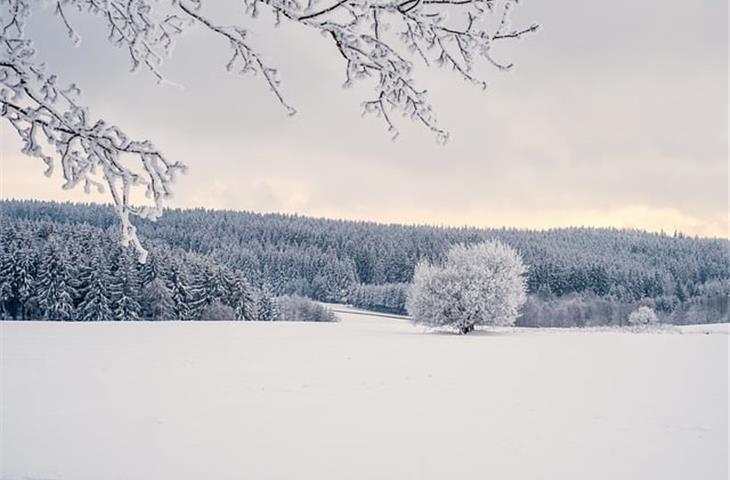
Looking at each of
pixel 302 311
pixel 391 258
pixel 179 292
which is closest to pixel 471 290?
pixel 179 292

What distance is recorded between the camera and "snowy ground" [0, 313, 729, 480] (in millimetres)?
9125

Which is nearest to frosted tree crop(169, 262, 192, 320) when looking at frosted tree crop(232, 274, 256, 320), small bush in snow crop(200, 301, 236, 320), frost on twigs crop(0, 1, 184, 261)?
small bush in snow crop(200, 301, 236, 320)

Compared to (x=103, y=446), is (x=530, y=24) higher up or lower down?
higher up

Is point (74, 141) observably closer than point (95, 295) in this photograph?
Yes

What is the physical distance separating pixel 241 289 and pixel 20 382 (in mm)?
44281

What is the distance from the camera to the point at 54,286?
166 feet

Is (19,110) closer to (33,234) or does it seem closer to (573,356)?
(573,356)

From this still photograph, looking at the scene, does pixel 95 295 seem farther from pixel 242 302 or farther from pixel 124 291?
pixel 242 302

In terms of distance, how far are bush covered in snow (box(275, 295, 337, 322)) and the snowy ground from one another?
50997 mm

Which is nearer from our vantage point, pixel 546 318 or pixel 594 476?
pixel 594 476

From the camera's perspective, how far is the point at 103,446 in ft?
31.9

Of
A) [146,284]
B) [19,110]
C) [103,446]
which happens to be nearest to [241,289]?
[146,284]

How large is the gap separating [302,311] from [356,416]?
65.9m

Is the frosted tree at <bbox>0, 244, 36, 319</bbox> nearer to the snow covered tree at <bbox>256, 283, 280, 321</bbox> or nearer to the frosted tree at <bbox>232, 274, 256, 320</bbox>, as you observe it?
the frosted tree at <bbox>232, 274, 256, 320</bbox>
